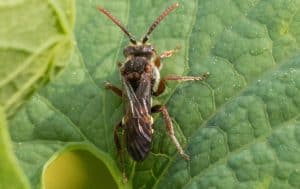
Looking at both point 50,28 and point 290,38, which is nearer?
point 50,28

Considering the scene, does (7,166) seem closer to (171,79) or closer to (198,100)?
(198,100)

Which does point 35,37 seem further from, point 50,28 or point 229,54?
point 229,54

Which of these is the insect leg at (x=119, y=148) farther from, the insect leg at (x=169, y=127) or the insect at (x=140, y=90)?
the insect leg at (x=169, y=127)

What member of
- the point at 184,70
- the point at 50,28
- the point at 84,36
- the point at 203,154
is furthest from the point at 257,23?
the point at 50,28

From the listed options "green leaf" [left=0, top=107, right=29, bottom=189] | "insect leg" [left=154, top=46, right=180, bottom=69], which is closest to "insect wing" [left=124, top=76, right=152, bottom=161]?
"insect leg" [left=154, top=46, right=180, bottom=69]

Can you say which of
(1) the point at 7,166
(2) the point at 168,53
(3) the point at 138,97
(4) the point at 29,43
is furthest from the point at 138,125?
(1) the point at 7,166

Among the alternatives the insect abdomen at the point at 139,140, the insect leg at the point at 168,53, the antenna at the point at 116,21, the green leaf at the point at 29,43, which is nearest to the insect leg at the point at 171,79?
the insect leg at the point at 168,53

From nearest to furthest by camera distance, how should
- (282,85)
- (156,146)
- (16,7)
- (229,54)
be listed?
1. (16,7)
2. (282,85)
3. (229,54)
4. (156,146)
